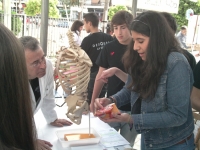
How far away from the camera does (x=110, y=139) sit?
4.85ft

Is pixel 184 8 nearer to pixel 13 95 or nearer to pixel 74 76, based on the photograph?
pixel 74 76

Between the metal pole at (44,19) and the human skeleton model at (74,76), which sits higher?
the metal pole at (44,19)

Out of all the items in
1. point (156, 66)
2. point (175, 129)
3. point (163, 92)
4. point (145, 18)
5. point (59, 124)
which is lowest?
point (59, 124)

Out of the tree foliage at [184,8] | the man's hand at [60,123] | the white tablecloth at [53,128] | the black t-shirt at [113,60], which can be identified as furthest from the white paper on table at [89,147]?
the tree foliage at [184,8]

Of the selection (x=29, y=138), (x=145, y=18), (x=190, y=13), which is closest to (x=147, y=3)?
(x=145, y=18)

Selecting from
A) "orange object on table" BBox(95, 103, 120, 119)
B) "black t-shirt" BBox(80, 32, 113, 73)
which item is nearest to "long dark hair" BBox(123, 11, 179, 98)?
"orange object on table" BBox(95, 103, 120, 119)

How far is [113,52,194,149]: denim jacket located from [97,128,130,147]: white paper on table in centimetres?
13

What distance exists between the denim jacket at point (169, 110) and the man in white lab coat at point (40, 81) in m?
0.52

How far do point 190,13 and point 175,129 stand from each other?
9236mm

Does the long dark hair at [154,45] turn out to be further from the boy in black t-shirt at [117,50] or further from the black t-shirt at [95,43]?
the black t-shirt at [95,43]

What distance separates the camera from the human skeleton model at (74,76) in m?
1.31

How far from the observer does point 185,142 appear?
138 cm

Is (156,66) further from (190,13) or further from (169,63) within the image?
(190,13)

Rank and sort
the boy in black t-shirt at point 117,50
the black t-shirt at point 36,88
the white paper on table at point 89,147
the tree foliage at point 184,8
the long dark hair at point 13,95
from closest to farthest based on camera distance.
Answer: the long dark hair at point 13,95
the white paper on table at point 89,147
the black t-shirt at point 36,88
the boy in black t-shirt at point 117,50
the tree foliage at point 184,8
